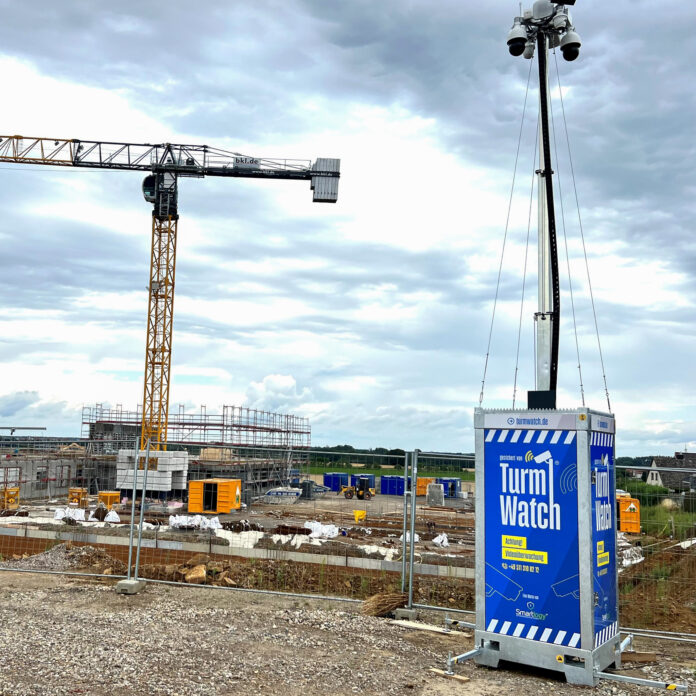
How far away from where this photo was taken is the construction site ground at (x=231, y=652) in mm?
5828

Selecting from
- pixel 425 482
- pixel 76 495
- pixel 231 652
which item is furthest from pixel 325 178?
pixel 231 652

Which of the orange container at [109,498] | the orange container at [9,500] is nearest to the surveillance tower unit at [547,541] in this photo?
the orange container at [109,498]

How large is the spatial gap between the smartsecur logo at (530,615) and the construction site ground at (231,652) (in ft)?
1.85

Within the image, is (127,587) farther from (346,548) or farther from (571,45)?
(571,45)

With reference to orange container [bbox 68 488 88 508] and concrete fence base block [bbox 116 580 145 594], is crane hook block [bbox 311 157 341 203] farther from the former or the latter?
concrete fence base block [bbox 116 580 145 594]

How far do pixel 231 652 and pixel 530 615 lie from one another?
9.93ft

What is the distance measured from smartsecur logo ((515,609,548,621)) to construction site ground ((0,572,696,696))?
22.2 inches

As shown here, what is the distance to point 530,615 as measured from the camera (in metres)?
6.63

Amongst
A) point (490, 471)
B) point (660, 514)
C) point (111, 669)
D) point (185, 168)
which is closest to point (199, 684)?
point (111, 669)

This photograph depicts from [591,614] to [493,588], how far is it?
100 cm

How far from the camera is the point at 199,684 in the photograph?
577 centimetres

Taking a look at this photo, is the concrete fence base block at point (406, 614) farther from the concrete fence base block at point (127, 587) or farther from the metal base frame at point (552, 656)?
the concrete fence base block at point (127, 587)

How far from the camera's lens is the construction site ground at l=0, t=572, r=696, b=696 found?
5828mm

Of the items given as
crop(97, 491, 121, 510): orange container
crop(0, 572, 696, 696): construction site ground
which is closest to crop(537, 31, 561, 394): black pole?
crop(0, 572, 696, 696): construction site ground
